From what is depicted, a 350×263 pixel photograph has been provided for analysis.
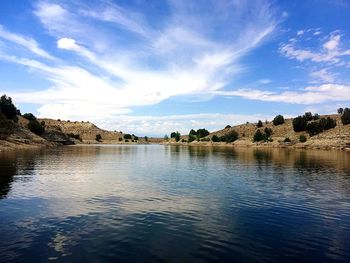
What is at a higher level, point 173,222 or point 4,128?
point 4,128

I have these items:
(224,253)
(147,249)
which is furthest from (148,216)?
(224,253)

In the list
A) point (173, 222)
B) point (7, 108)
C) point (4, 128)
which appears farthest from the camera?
point (7, 108)

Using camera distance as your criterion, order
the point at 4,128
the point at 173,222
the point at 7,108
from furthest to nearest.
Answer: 1. the point at 7,108
2. the point at 4,128
3. the point at 173,222

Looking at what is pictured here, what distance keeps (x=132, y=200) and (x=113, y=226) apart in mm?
9970

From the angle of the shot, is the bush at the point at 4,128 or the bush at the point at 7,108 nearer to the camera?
the bush at the point at 4,128

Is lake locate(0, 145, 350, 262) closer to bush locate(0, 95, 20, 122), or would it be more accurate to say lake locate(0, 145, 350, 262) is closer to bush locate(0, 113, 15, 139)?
bush locate(0, 113, 15, 139)

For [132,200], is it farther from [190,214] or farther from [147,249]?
[147,249]

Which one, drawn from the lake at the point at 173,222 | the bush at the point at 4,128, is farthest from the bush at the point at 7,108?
the lake at the point at 173,222

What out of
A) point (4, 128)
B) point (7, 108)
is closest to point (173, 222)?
point (4, 128)

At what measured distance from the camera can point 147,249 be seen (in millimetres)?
20688

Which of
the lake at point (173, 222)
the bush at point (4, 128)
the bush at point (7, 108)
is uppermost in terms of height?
the bush at point (7, 108)

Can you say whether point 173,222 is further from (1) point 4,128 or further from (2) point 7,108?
(2) point 7,108

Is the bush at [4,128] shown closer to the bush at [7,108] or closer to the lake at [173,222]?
the bush at [7,108]

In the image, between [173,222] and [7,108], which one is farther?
[7,108]
